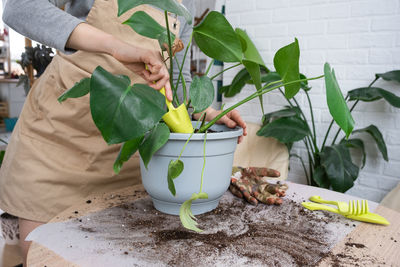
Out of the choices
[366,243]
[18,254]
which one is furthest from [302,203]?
[18,254]

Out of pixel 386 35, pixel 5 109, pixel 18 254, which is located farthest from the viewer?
pixel 5 109

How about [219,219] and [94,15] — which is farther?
[94,15]

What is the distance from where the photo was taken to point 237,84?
7.36 ft

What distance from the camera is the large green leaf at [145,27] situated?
0.62 metres

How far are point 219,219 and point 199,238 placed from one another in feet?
0.35

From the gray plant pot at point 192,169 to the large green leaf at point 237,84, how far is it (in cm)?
155

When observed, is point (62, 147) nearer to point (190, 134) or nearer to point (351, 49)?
point (190, 134)

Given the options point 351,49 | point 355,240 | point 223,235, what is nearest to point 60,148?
point 223,235

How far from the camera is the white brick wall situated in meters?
1.87

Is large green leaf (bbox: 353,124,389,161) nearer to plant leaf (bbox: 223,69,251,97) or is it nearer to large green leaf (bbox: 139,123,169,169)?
plant leaf (bbox: 223,69,251,97)

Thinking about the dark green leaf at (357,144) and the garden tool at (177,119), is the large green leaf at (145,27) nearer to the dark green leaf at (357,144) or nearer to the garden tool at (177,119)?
the garden tool at (177,119)

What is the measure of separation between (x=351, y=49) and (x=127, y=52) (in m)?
1.72

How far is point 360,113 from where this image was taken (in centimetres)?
199

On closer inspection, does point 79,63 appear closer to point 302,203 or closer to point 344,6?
point 302,203
